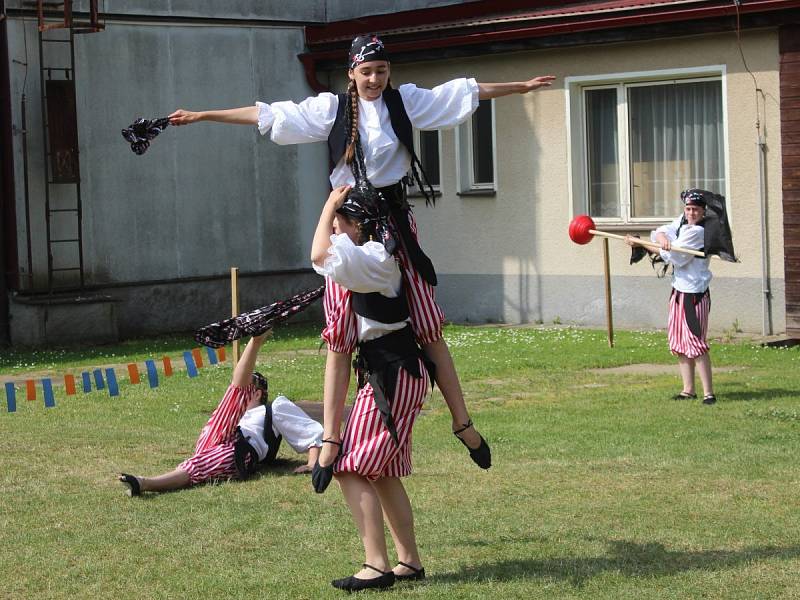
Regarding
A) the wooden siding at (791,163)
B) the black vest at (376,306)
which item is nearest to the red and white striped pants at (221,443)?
the black vest at (376,306)

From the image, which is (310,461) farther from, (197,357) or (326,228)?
(197,357)

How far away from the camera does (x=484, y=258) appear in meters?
18.4

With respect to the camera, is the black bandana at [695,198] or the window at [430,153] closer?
the black bandana at [695,198]

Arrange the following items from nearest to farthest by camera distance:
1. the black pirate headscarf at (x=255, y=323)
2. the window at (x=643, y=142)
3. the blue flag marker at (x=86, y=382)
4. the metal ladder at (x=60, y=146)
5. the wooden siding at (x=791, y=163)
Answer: the black pirate headscarf at (x=255, y=323), the blue flag marker at (x=86, y=382), the wooden siding at (x=791, y=163), the window at (x=643, y=142), the metal ladder at (x=60, y=146)

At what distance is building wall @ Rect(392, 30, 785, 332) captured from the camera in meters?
15.6

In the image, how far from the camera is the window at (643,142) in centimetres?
1652

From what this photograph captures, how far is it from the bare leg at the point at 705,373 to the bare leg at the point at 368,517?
5566mm

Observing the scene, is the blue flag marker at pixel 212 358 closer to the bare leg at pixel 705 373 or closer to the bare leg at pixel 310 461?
the bare leg at pixel 705 373

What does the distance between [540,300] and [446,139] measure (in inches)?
103

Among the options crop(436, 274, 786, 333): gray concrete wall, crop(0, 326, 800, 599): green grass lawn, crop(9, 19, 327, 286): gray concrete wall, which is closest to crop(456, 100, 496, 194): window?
crop(436, 274, 786, 333): gray concrete wall

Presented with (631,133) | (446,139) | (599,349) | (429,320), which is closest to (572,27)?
(631,133)

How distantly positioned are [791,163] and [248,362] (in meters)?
8.77

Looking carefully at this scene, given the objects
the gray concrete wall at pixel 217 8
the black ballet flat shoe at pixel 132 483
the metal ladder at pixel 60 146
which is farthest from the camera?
the gray concrete wall at pixel 217 8

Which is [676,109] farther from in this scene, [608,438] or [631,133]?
[608,438]
